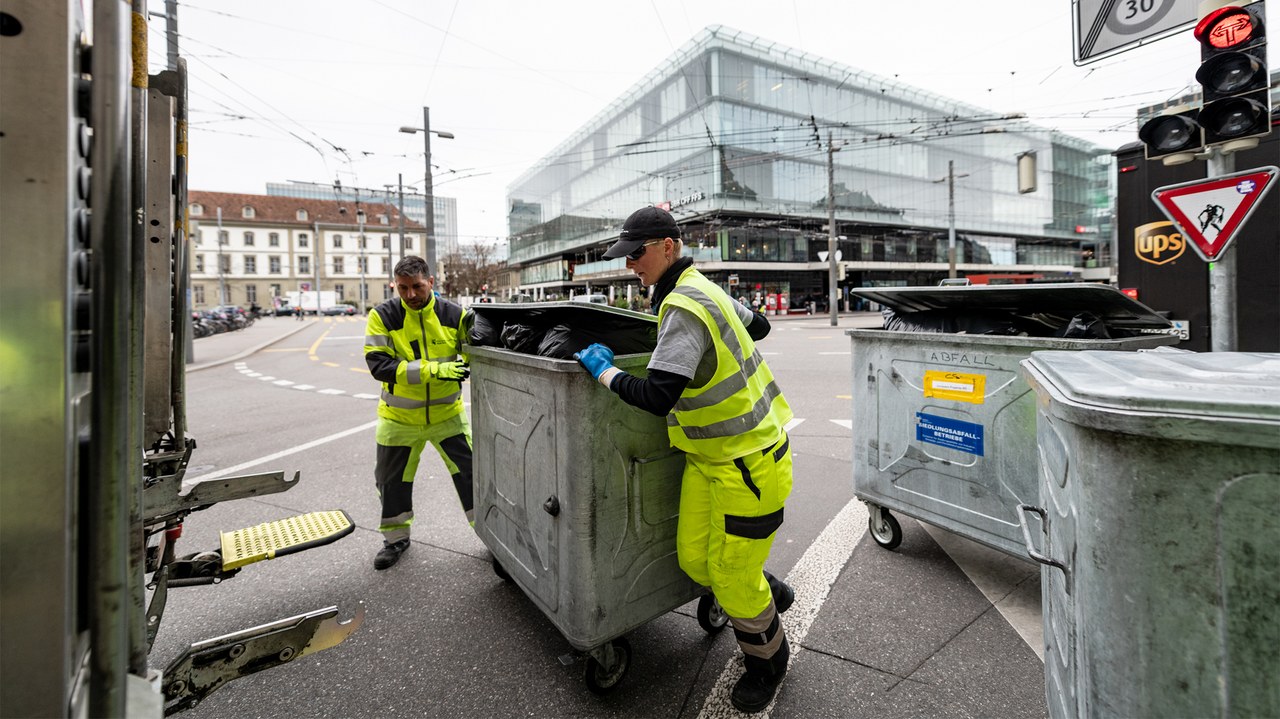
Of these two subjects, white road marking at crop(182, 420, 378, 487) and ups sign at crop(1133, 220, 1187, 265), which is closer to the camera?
white road marking at crop(182, 420, 378, 487)

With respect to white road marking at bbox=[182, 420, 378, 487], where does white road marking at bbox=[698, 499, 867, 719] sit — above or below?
below

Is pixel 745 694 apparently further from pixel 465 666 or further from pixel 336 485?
pixel 336 485

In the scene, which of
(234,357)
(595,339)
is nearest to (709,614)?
(595,339)

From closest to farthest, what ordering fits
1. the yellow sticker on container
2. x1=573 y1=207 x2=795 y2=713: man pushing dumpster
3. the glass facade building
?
x1=573 y1=207 x2=795 y2=713: man pushing dumpster < the yellow sticker on container < the glass facade building

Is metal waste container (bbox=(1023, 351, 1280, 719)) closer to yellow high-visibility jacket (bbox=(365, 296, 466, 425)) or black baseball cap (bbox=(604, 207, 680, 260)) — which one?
black baseball cap (bbox=(604, 207, 680, 260))

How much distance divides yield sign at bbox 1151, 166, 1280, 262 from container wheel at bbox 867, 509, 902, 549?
110 inches

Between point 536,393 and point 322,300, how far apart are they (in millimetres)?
66671

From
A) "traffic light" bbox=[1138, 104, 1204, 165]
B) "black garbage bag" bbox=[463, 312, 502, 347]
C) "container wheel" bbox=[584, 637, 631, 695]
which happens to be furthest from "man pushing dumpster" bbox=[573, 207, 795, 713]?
"traffic light" bbox=[1138, 104, 1204, 165]

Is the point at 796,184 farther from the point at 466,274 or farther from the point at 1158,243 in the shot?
the point at 1158,243

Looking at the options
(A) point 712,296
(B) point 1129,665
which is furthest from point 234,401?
(B) point 1129,665

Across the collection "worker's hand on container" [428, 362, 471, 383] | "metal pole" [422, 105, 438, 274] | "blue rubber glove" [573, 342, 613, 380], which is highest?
"metal pole" [422, 105, 438, 274]

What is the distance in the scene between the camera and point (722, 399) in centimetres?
205

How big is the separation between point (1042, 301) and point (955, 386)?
628 mm

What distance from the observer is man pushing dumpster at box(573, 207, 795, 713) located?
1987mm
